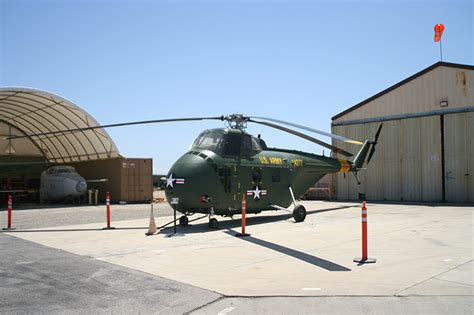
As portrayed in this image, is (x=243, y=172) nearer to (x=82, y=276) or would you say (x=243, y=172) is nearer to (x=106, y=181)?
(x=82, y=276)

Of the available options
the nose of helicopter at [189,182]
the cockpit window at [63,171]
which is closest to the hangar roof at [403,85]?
the nose of helicopter at [189,182]

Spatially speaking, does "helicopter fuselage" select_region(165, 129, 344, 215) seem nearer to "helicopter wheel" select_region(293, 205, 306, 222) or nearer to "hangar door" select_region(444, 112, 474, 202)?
"helicopter wheel" select_region(293, 205, 306, 222)

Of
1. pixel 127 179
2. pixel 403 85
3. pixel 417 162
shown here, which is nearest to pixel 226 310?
pixel 417 162

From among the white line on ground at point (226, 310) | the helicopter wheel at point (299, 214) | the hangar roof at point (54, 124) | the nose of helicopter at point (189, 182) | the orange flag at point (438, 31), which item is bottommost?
the white line on ground at point (226, 310)

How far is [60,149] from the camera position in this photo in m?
33.6

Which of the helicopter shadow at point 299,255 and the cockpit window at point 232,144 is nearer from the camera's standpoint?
the helicopter shadow at point 299,255

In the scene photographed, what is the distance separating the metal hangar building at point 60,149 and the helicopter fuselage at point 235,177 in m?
13.7

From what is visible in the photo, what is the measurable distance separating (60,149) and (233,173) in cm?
2417

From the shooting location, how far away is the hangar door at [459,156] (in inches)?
834

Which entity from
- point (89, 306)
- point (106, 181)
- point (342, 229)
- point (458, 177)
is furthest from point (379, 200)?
point (89, 306)

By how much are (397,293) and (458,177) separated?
18.3m

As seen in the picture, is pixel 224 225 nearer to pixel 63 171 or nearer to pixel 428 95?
pixel 428 95

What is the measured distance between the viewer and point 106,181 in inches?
1152

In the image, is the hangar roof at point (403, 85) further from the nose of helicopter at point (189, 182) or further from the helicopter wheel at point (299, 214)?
the nose of helicopter at point (189, 182)
